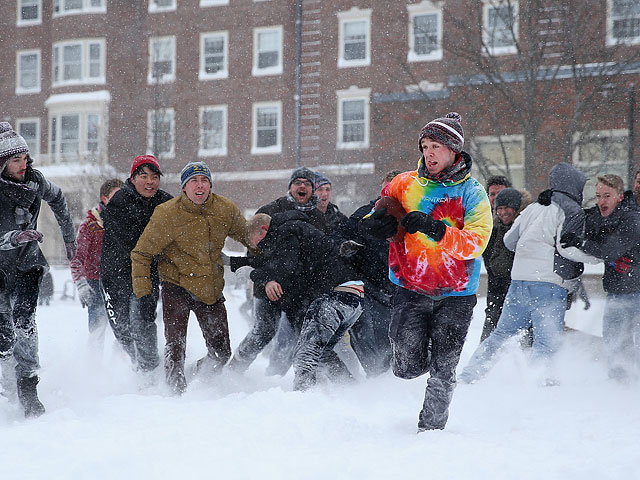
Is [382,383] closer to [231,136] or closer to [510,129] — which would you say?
[510,129]

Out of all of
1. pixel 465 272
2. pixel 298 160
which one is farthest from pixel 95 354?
pixel 298 160

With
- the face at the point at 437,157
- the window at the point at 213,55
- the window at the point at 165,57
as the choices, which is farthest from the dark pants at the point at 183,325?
the window at the point at 165,57

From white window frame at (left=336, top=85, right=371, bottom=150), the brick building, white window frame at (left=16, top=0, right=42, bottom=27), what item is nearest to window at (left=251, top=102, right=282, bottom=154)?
the brick building

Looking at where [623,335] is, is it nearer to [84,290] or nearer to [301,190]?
[301,190]

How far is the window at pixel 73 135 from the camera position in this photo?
1145 inches

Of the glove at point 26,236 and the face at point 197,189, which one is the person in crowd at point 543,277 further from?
the glove at point 26,236

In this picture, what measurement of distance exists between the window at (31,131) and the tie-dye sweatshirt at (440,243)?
2934 centimetres

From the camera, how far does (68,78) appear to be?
29797 mm

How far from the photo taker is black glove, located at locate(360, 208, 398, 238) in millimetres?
3961

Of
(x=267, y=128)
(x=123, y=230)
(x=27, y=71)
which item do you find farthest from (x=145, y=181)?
(x=27, y=71)

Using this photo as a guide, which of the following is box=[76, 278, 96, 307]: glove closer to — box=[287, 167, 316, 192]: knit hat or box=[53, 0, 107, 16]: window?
box=[287, 167, 316, 192]: knit hat

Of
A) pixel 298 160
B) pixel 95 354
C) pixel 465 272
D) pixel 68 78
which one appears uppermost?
pixel 68 78

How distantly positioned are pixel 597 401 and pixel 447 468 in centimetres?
262

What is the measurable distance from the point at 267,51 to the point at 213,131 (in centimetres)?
374
